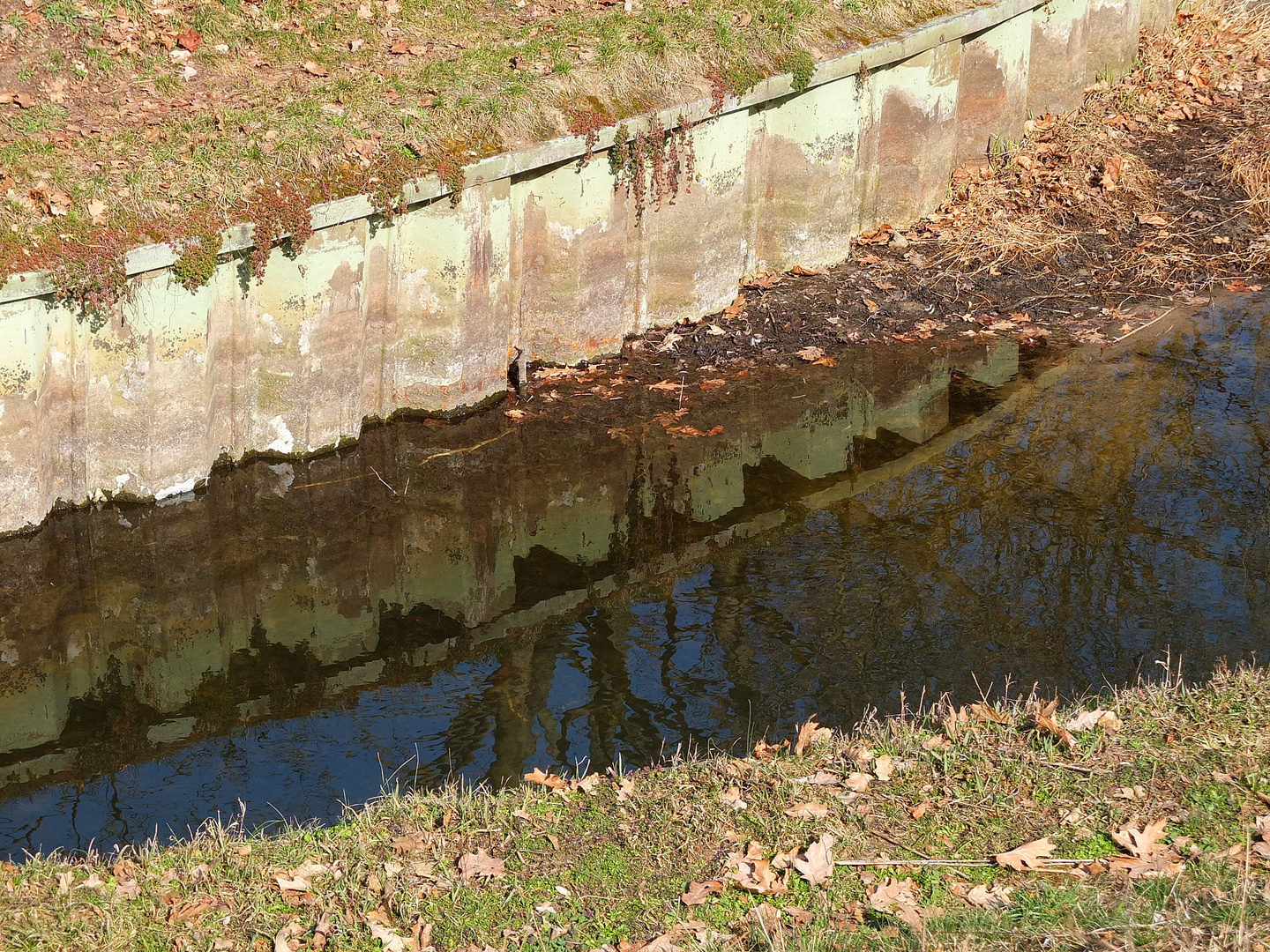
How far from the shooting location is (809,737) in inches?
237

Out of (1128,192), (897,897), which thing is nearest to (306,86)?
(1128,192)

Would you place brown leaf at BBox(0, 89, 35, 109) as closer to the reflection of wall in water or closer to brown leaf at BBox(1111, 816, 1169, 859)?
the reflection of wall in water

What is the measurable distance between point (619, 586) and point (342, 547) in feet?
5.88

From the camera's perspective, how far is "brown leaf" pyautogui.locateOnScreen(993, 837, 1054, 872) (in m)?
4.90

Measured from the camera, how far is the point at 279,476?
9.39m

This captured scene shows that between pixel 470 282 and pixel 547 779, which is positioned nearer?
pixel 547 779

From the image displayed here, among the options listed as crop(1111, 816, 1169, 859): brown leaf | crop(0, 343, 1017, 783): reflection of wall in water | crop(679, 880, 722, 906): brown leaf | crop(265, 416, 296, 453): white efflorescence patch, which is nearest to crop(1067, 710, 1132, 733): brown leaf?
crop(1111, 816, 1169, 859): brown leaf

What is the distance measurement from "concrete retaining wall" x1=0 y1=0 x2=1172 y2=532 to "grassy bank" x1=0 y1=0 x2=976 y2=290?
256 mm

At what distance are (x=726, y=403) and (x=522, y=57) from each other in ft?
10.1

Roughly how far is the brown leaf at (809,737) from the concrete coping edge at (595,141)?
4.75 metres

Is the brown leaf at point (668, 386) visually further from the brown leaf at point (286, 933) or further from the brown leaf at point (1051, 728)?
the brown leaf at point (286, 933)

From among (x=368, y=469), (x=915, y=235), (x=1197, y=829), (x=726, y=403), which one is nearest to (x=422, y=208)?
(x=368, y=469)

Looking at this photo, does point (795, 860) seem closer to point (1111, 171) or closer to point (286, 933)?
point (286, 933)

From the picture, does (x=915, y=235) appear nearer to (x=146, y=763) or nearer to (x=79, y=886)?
(x=146, y=763)
